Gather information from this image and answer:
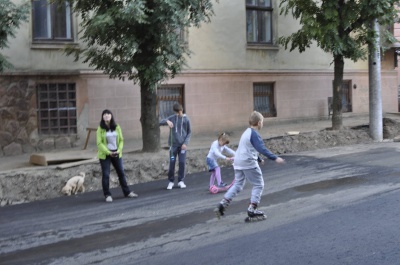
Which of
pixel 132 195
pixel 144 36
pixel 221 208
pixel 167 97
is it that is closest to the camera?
pixel 221 208

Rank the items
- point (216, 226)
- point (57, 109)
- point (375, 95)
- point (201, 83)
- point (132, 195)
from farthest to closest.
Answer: point (201, 83)
point (375, 95)
point (57, 109)
point (132, 195)
point (216, 226)

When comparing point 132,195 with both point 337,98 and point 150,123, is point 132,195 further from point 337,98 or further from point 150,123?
point 337,98

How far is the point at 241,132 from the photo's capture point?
1833cm

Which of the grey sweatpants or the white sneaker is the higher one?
the grey sweatpants

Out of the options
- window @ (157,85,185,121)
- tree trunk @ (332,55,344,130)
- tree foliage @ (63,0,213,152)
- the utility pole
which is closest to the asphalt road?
tree foliage @ (63,0,213,152)

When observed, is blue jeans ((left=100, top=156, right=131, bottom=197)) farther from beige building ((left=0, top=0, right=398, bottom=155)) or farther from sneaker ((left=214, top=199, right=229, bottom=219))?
beige building ((left=0, top=0, right=398, bottom=155))

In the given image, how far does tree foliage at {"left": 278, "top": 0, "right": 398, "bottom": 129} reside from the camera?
15.6 meters

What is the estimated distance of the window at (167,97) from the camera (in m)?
17.2

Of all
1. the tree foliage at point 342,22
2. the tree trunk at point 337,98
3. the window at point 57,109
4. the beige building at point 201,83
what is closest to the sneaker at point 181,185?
the beige building at point 201,83

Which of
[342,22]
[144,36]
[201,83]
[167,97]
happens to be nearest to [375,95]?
[342,22]

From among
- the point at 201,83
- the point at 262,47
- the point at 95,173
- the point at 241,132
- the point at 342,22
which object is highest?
the point at 342,22

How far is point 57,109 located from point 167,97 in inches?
139

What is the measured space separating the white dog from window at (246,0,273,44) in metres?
9.89

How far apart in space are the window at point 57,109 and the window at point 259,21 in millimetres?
6773
